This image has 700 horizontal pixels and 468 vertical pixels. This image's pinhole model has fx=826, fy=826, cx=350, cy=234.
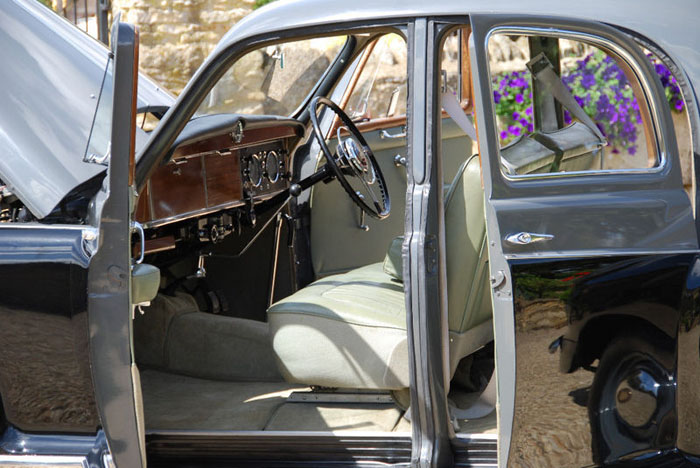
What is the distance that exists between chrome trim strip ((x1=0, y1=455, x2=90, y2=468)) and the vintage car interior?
1.52 feet

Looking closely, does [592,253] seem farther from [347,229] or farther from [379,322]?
[347,229]

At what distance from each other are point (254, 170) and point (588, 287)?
5.91 ft

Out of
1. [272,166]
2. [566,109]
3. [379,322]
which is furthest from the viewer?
[272,166]

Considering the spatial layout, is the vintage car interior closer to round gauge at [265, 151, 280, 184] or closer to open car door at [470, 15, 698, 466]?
round gauge at [265, 151, 280, 184]

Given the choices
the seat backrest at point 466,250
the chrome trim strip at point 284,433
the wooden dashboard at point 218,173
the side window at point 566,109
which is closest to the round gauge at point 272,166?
the wooden dashboard at point 218,173

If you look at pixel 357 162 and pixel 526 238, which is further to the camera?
pixel 357 162

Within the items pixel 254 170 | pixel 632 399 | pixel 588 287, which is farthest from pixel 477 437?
pixel 254 170

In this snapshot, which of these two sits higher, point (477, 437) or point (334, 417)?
point (477, 437)

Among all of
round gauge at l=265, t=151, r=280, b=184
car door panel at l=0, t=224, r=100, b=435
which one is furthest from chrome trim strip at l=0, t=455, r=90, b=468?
round gauge at l=265, t=151, r=280, b=184

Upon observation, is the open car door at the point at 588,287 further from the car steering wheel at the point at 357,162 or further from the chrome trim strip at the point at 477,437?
the car steering wheel at the point at 357,162

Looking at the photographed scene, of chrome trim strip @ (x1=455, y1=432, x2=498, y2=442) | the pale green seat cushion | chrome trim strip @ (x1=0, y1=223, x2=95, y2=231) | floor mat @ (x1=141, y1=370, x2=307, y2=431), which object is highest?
chrome trim strip @ (x1=0, y1=223, x2=95, y2=231)

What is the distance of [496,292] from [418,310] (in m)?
0.23

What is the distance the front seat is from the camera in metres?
2.50

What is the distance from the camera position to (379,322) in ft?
8.80
